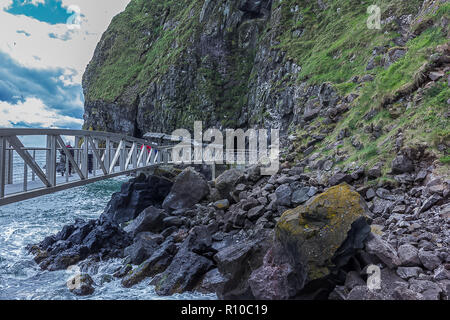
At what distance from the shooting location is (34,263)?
31.7 feet

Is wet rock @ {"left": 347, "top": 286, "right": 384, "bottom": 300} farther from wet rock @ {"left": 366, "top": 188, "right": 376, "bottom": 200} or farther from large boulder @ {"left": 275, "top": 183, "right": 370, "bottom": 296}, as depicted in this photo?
wet rock @ {"left": 366, "top": 188, "right": 376, "bottom": 200}

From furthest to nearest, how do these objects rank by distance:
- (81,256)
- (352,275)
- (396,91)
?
(81,256) → (396,91) → (352,275)

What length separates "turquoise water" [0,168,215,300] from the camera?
729 centimetres

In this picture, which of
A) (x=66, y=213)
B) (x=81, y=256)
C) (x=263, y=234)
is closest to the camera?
(x=263, y=234)

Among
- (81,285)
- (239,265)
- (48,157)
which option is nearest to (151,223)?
(81,285)

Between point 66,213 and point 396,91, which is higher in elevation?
point 396,91

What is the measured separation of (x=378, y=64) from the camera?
12.8 m

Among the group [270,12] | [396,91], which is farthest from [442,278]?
[270,12]

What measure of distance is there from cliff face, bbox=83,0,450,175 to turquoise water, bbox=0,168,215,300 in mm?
7777

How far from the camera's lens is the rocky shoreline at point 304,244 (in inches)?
172

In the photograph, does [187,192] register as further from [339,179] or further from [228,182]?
[339,179]

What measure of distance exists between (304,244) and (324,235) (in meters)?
0.41

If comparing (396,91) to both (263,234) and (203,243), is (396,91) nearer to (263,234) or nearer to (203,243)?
(263,234)
